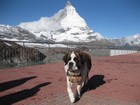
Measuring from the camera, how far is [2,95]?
7305 millimetres

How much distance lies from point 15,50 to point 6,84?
612cm

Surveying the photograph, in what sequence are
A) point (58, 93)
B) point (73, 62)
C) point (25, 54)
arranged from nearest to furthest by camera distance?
point (73, 62)
point (58, 93)
point (25, 54)

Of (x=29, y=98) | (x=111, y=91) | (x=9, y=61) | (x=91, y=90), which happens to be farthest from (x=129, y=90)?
(x=9, y=61)

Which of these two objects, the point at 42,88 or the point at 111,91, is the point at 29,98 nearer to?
the point at 42,88

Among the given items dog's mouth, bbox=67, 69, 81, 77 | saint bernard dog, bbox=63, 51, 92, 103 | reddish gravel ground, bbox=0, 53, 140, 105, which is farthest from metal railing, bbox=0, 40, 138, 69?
dog's mouth, bbox=67, 69, 81, 77

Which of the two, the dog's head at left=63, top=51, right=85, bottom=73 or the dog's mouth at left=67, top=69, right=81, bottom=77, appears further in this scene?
the dog's mouth at left=67, top=69, right=81, bottom=77

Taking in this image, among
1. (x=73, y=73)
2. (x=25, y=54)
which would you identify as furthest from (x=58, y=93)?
(x=25, y=54)

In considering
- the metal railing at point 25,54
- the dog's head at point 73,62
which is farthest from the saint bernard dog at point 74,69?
the metal railing at point 25,54

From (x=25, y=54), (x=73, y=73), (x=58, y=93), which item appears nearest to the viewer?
(x=73, y=73)

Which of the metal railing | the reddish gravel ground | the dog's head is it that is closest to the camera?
the dog's head

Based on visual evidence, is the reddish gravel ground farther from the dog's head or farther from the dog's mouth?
the dog's head

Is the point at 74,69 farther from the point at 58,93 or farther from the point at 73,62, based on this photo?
the point at 58,93

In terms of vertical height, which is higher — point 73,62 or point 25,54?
point 73,62

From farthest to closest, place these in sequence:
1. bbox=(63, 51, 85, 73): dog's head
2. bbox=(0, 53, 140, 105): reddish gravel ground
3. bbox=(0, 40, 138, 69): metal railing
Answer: bbox=(0, 40, 138, 69): metal railing
bbox=(0, 53, 140, 105): reddish gravel ground
bbox=(63, 51, 85, 73): dog's head
